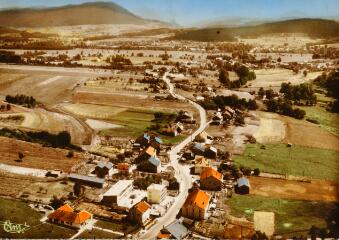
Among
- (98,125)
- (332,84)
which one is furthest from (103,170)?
(332,84)

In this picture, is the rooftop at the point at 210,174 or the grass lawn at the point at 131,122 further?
the grass lawn at the point at 131,122

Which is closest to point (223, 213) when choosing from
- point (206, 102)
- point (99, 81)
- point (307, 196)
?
point (307, 196)

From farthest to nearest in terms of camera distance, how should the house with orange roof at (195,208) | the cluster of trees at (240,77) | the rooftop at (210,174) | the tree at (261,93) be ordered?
the cluster of trees at (240,77) → the tree at (261,93) → the rooftop at (210,174) → the house with orange roof at (195,208)

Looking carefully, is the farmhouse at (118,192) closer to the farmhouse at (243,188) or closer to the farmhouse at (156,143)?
the farmhouse at (243,188)

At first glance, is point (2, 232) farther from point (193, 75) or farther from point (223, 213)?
point (193, 75)

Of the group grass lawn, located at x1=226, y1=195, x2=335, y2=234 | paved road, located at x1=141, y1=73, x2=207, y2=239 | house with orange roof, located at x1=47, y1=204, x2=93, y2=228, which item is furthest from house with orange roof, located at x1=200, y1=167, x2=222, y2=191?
house with orange roof, located at x1=47, y1=204, x2=93, y2=228

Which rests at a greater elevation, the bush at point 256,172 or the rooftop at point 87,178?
the rooftop at point 87,178

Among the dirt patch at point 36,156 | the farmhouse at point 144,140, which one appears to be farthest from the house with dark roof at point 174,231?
the farmhouse at point 144,140

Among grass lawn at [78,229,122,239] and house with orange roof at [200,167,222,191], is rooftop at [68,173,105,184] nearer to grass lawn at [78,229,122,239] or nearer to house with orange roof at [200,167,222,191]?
grass lawn at [78,229,122,239]
